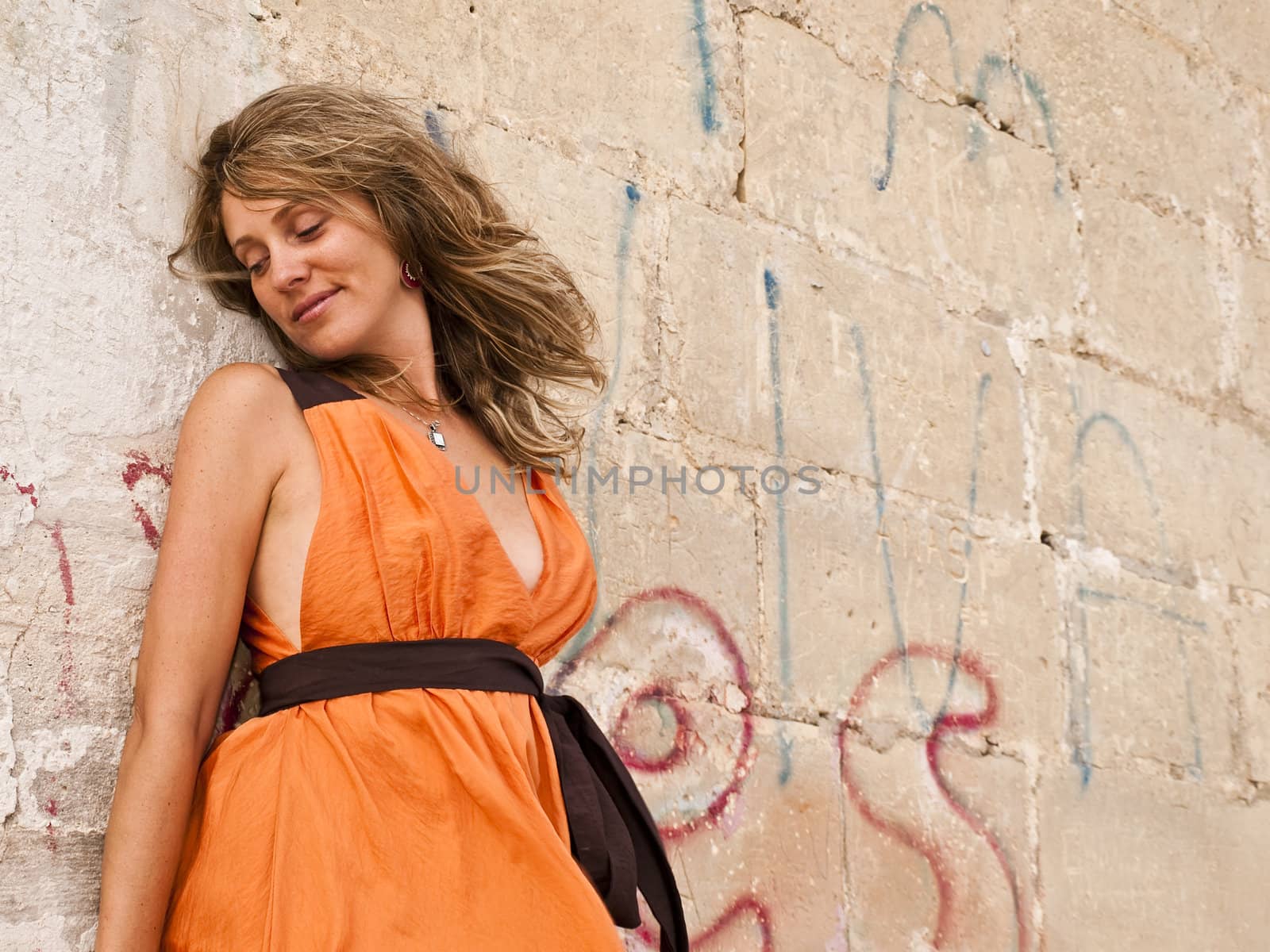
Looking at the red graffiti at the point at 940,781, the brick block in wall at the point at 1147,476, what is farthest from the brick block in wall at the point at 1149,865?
the brick block in wall at the point at 1147,476

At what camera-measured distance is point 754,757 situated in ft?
8.27

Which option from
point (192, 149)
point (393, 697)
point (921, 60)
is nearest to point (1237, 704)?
point (921, 60)

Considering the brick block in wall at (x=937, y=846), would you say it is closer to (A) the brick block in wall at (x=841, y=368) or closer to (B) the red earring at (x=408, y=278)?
(A) the brick block in wall at (x=841, y=368)

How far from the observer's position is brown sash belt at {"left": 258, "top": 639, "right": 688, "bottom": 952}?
1744 millimetres

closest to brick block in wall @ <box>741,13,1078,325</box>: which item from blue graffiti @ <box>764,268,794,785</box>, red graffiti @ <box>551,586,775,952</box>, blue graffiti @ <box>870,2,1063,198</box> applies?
blue graffiti @ <box>870,2,1063,198</box>

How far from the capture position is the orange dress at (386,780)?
160cm

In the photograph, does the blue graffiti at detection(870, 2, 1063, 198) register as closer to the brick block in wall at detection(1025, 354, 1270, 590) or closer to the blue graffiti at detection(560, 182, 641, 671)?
the brick block in wall at detection(1025, 354, 1270, 590)

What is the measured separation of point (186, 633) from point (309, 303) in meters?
0.51

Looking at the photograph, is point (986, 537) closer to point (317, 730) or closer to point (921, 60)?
point (921, 60)

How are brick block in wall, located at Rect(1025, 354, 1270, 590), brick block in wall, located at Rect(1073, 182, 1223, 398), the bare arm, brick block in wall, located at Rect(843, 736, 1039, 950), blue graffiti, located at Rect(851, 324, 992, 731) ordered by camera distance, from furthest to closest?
brick block in wall, located at Rect(1073, 182, 1223, 398) < brick block in wall, located at Rect(1025, 354, 1270, 590) < blue graffiti, located at Rect(851, 324, 992, 731) < brick block in wall, located at Rect(843, 736, 1039, 950) < the bare arm

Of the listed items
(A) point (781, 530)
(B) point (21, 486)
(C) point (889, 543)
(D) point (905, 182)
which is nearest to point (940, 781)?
(C) point (889, 543)

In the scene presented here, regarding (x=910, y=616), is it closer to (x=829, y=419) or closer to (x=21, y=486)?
(x=829, y=419)

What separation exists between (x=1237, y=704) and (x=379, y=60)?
2.40 m

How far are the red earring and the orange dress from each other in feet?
0.92
